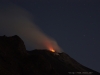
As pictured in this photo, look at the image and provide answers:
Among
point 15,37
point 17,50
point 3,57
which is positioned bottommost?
point 3,57

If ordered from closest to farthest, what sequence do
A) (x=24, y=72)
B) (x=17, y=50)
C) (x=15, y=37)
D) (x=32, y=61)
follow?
(x=24, y=72), (x=32, y=61), (x=17, y=50), (x=15, y=37)

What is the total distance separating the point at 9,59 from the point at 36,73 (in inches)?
474

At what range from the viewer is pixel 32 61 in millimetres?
104500

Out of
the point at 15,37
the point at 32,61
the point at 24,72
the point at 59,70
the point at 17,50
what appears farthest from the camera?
the point at 59,70

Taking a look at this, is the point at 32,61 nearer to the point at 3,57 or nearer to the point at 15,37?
the point at 3,57

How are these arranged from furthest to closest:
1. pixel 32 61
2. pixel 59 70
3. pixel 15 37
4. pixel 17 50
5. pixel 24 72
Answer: pixel 59 70, pixel 15 37, pixel 17 50, pixel 32 61, pixel 24 72

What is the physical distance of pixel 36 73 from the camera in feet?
315

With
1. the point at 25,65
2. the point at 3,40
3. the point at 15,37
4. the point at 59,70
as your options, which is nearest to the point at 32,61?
the point at 25,65

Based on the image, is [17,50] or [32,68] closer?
[32,68]

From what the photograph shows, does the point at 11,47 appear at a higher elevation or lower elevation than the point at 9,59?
higher

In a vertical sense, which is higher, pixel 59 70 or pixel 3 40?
pixel 3 40

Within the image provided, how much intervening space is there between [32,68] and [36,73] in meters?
3.13

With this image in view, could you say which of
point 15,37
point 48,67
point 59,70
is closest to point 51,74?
point 48,67

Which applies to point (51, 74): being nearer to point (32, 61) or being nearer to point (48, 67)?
point (48, 67)
